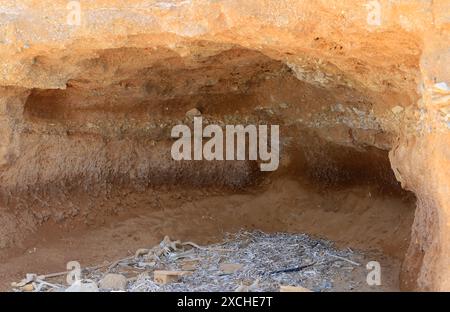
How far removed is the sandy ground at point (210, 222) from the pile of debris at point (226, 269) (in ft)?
0.72

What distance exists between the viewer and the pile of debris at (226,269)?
364 centimetres

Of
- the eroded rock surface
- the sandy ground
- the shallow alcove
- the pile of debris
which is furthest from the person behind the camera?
the shallow alcove

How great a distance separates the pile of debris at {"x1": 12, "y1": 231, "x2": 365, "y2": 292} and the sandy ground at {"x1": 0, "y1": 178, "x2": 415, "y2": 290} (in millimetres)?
218

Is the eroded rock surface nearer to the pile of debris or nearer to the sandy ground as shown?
the sandy ground

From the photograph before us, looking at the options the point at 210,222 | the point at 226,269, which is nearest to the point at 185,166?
the point at 210,222

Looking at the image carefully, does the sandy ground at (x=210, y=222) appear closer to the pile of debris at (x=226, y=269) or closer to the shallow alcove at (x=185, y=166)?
the shallow alcove at (x=185, y=166)

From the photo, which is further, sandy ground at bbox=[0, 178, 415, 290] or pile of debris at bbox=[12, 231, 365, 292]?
sandy ground at bbox=[0, 178, 415, 290]

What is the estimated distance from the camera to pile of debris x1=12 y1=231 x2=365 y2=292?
12.0 ft

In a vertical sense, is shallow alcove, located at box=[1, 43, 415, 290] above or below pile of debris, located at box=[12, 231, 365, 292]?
above

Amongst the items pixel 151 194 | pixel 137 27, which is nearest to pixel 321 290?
pixel 137 27

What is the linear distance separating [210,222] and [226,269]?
137 cm

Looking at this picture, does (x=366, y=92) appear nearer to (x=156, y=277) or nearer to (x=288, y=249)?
(x=288, y=249)

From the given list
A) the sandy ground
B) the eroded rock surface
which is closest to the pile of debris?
the sandy ground

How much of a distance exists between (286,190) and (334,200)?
485 millimetres
